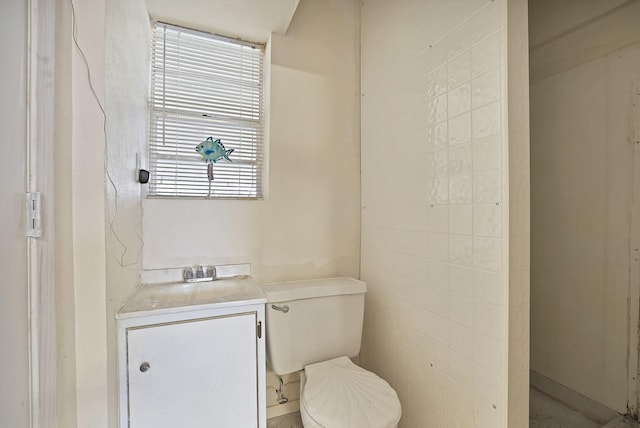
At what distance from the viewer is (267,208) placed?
1.48 metres

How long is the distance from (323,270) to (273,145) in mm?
772

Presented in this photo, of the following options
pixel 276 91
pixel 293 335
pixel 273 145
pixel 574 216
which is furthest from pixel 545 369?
pixel 276 91

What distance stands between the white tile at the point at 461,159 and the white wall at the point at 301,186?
67 cm

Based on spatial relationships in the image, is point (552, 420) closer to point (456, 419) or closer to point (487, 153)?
point (456, 419)

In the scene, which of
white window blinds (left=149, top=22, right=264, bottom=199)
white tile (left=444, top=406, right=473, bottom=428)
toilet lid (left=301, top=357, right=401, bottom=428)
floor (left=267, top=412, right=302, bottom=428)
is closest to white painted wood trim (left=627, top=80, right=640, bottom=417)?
white tile (left=444, top=406, right=473, bottom=428)

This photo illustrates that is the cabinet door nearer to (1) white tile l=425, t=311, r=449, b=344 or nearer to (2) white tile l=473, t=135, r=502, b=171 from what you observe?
(1) white tile l=425, t=311, r=449, b=344

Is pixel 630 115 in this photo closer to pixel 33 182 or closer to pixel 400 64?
pixel 400 64

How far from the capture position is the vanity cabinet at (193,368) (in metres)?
0.91

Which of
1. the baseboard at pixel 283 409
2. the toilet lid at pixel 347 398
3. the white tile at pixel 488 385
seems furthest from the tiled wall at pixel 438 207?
the baseboard at pixel 283 409

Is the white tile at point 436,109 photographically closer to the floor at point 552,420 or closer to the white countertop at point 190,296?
the white countertop at point 190,296

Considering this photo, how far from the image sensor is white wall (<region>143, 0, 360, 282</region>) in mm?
1369

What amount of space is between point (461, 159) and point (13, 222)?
133cm

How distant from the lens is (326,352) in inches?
53.2

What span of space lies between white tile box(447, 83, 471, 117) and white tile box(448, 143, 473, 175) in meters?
0.14
